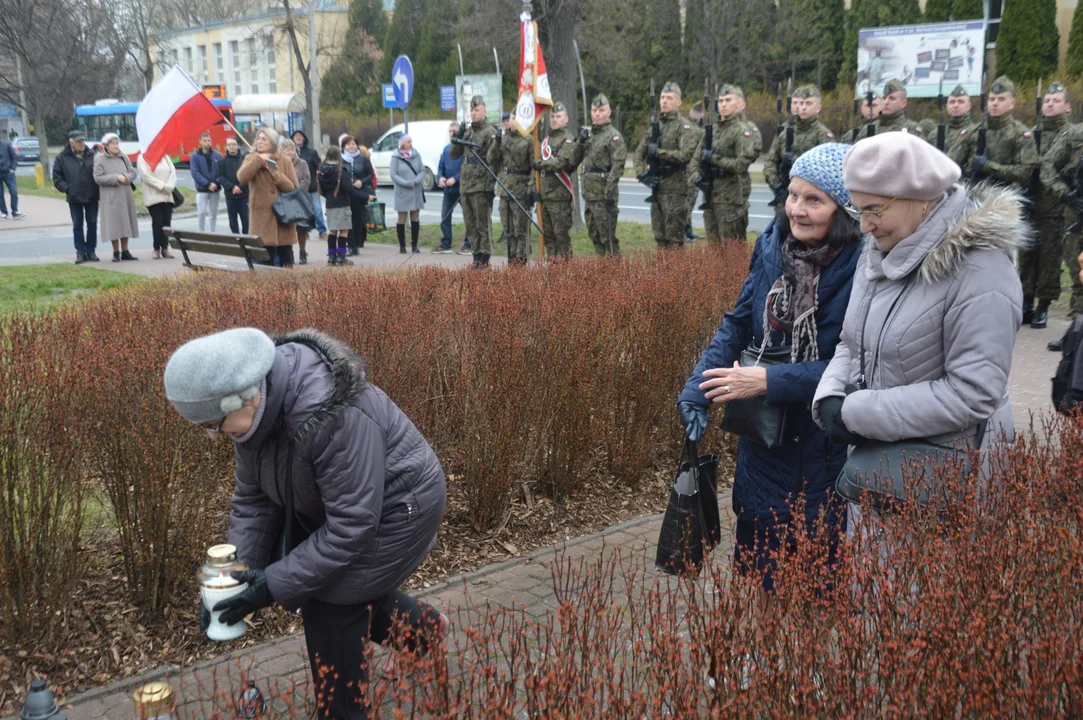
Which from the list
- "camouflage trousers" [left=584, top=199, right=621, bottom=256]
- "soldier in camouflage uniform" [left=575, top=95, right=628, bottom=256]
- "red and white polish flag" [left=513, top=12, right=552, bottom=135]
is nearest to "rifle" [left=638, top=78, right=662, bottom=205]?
"soldier in camouflage uniform" [left=575, top=95, right=628, bottom=256]

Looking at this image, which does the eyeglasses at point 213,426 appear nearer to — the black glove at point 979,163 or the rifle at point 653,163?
the black glove at point 979,163

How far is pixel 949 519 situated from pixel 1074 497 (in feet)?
1.15

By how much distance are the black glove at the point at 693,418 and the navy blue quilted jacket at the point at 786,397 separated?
24mm

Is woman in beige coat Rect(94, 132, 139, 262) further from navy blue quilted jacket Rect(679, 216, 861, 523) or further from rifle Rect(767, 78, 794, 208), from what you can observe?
navy blue quilted jacket Rect(679, 216, 861, 523)

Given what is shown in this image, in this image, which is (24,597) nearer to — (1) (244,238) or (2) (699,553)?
(2) (699,553)

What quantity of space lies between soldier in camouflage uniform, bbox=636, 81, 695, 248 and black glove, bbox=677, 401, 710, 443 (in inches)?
415

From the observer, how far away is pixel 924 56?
32156mm

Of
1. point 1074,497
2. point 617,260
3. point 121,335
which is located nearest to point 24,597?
point 121,335

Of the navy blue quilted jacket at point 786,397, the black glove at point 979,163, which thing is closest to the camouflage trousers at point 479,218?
the black glove at point 979,163

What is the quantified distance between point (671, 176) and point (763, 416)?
1114cm

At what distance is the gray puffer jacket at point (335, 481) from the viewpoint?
3049 millimetres

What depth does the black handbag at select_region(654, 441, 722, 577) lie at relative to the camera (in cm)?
361

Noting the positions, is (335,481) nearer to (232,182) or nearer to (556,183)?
(556,183)

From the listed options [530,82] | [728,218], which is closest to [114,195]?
[530,82]
